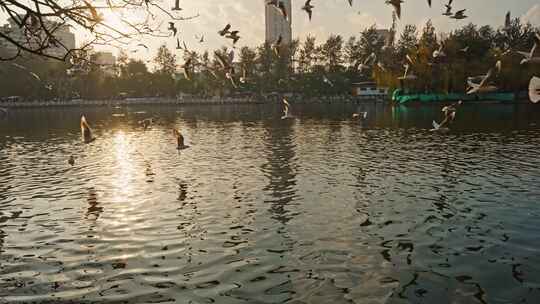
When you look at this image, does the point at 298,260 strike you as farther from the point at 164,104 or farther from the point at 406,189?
the point at 164,104

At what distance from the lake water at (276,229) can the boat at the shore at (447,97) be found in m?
70.3

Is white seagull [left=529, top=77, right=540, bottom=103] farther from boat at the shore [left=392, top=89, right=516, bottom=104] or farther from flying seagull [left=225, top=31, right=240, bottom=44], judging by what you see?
boat at the shore [left=392, top=89, right=516, bottom=104]

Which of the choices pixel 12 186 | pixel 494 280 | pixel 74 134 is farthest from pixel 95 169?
pixel 74 134

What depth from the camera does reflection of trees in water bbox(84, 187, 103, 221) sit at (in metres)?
14.6

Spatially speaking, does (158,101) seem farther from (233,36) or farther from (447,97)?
(233,36)

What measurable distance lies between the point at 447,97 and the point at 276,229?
3499 inches

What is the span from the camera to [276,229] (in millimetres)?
12805

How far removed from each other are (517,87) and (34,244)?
320 ft

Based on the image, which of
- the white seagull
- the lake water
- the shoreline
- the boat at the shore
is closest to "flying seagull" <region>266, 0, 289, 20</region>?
the lake water

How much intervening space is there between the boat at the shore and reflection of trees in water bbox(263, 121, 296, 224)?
214 feet

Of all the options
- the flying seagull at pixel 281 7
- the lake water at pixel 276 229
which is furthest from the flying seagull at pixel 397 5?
the lake water at pixel 276 229

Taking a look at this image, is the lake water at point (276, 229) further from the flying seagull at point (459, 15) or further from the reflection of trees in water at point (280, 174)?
the flying seagull at point (459, 15)

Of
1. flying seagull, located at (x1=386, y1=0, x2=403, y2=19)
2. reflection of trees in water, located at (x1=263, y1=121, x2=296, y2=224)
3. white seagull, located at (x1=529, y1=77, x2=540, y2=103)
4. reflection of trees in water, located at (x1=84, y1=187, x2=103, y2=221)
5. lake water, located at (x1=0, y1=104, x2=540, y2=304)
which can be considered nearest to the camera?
lake water, located at (x1=0, y1=104, x2=540, y2=304)

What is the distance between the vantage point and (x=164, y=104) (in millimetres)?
129625
